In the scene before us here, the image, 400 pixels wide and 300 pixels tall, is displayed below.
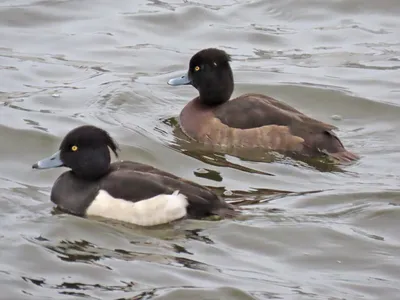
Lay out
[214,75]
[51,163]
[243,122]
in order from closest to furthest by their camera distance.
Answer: [51,163]
[243,122]
[214,75]

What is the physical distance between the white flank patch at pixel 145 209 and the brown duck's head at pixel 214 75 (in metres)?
3.04

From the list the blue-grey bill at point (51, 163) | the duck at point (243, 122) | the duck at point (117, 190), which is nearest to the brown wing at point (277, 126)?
the duck at point (243, 122)

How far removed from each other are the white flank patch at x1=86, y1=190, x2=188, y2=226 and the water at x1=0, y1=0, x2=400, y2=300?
0.09m

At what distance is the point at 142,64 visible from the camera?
15055mm

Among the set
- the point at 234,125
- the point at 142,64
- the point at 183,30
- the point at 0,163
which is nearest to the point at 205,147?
the point at 234,125

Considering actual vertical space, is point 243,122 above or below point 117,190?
above

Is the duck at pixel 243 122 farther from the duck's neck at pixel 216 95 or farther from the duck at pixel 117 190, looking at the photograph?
the duck at pixel 117 190

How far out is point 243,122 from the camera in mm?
11891

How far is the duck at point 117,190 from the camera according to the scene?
941 centimetres

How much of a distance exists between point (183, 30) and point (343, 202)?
7271mm

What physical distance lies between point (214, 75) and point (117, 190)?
3.20m

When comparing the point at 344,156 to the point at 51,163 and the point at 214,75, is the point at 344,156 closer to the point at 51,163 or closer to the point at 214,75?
the point at 214,75

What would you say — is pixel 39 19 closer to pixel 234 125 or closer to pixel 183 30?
pixel 183 30

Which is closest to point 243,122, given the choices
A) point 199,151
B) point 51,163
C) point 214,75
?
point 199,151
